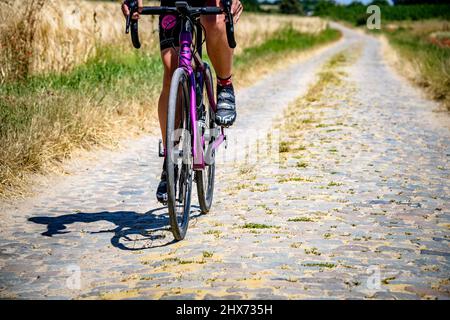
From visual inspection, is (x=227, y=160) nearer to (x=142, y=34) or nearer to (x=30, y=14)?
(x=30, y=14)

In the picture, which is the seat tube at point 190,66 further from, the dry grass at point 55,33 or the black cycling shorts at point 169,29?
the dry grass at point 55,33

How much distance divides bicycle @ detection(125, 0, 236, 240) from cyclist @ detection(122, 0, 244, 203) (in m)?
0.08

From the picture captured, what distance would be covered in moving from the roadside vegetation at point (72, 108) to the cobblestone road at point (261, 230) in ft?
1.06

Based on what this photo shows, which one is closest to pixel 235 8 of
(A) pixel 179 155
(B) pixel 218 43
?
(B) pixel 218 43

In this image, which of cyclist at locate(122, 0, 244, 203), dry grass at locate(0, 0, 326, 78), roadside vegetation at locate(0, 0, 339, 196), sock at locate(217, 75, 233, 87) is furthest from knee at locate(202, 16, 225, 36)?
dry grass at locate(0, 0, 326, 78)

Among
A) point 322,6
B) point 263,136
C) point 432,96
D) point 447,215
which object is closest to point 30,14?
point 263,136

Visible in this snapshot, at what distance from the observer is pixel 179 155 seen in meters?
3.77

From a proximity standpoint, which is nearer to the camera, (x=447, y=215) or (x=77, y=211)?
(x=447, y=215)

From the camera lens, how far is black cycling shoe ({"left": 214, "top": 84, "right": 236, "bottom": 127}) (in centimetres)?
430

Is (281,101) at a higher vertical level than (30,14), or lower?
lower

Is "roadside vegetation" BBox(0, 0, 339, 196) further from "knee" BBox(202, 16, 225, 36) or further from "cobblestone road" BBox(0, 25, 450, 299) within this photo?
"knee" BBox(202, 16, 225, 36)

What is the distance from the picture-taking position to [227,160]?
6828 millimetres

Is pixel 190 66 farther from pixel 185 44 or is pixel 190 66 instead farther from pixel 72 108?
pixel 72 108

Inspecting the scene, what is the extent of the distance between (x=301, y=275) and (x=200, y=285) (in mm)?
537
